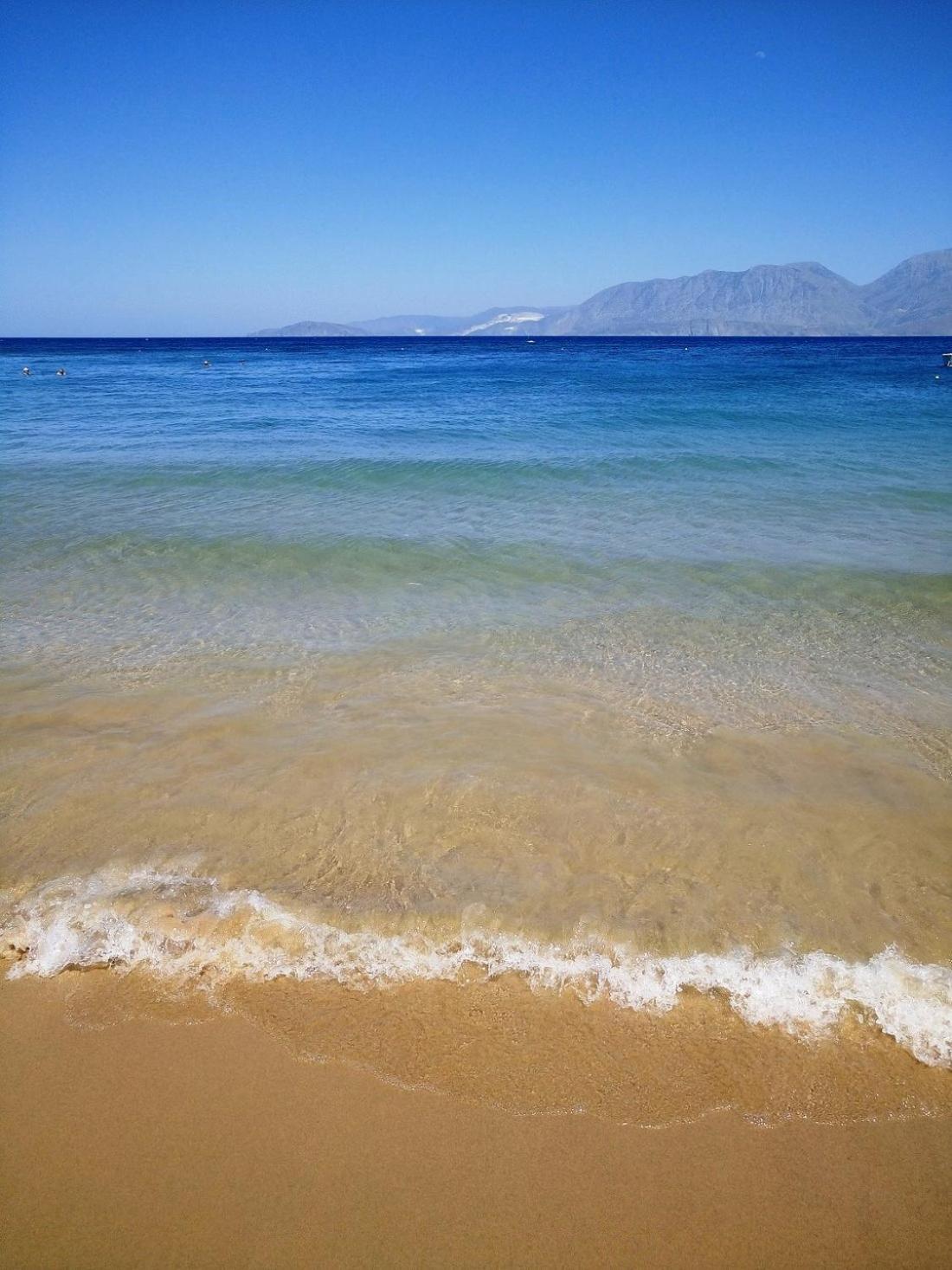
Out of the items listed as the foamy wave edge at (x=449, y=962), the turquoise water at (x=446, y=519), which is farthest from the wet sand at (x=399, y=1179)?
the turquoise water at (x=446, y=519)

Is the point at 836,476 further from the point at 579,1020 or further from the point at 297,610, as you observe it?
the point at 579,1020

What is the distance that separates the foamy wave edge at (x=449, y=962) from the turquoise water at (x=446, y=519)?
3704 millimetres

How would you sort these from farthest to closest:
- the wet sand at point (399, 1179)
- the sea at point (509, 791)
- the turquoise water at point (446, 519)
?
the turquoise water at point (446, 519) → the sea at point (509, 791) → the wet sand at point (399, 1179)

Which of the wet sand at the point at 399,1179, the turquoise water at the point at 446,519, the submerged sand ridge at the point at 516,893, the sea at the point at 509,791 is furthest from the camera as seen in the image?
the turquoise water at the point at 446,519

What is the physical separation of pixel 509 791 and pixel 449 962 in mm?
1459

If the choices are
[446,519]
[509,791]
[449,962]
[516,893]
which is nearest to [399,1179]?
[449,962]

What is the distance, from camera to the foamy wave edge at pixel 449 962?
3156mm

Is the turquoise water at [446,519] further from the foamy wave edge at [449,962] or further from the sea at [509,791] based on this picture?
the foamy wave edge at [449,962]

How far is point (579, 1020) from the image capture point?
121 inches

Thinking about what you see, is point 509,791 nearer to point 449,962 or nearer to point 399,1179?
point 449,962

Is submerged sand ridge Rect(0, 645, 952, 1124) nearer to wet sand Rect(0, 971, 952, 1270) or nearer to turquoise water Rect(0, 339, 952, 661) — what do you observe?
wet sand Rect(0, 971, 952, 1270)

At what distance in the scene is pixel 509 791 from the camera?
466cm

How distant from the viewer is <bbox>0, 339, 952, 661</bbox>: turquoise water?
8023 millimetres

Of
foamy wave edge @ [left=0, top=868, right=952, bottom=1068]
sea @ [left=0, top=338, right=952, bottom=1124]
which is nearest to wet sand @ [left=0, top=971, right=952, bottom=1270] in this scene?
sea @ [left=0, top=338, right=952, bottom=1124]
